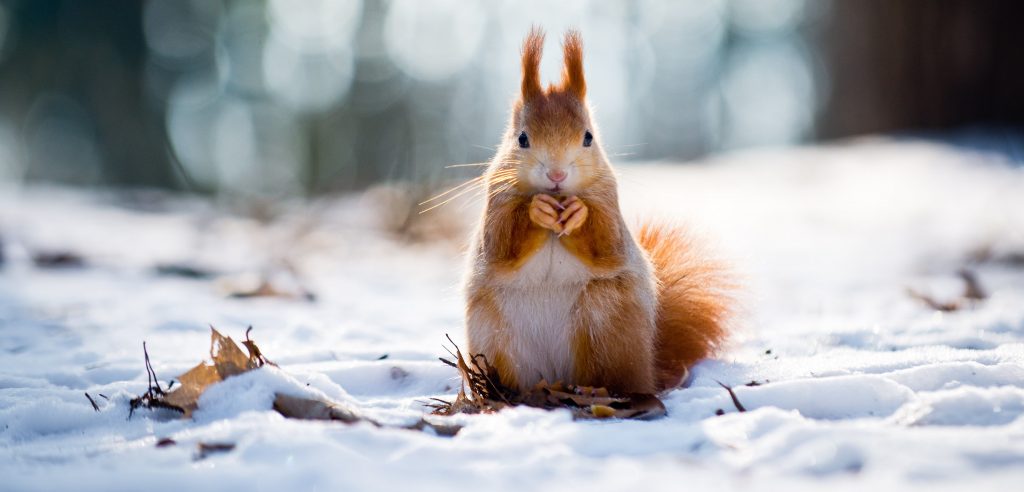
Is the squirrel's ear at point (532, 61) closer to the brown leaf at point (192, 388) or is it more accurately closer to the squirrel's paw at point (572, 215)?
the squirrel's paw at point (572, 215)

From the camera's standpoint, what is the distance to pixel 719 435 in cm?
139

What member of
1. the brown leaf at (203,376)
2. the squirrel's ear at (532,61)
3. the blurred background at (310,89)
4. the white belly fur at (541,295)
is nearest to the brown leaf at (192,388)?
the brown leaf at (203,376)

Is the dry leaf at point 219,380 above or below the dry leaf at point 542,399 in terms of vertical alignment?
above

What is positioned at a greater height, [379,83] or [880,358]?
[379,83]

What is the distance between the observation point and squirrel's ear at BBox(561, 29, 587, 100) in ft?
6.65

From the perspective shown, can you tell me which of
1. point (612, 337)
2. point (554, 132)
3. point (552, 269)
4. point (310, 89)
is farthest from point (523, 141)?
point (310, 89)

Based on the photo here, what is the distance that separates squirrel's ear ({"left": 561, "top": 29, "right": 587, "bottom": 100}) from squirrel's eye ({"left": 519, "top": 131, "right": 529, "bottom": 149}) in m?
0.21

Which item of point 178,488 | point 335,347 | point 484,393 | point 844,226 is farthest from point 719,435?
point 844,226

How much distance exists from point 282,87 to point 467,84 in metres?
4.46

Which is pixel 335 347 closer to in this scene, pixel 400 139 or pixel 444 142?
pixel 444 142

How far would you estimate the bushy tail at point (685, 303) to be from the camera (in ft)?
7.02

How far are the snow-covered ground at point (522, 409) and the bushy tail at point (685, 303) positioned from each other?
0.08 metres

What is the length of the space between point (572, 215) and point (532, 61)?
19.8 inches

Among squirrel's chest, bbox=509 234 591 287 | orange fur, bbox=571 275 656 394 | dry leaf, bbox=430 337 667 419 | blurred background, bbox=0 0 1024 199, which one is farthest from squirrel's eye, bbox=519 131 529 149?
blurred background, bbox=0 0 1024 199
